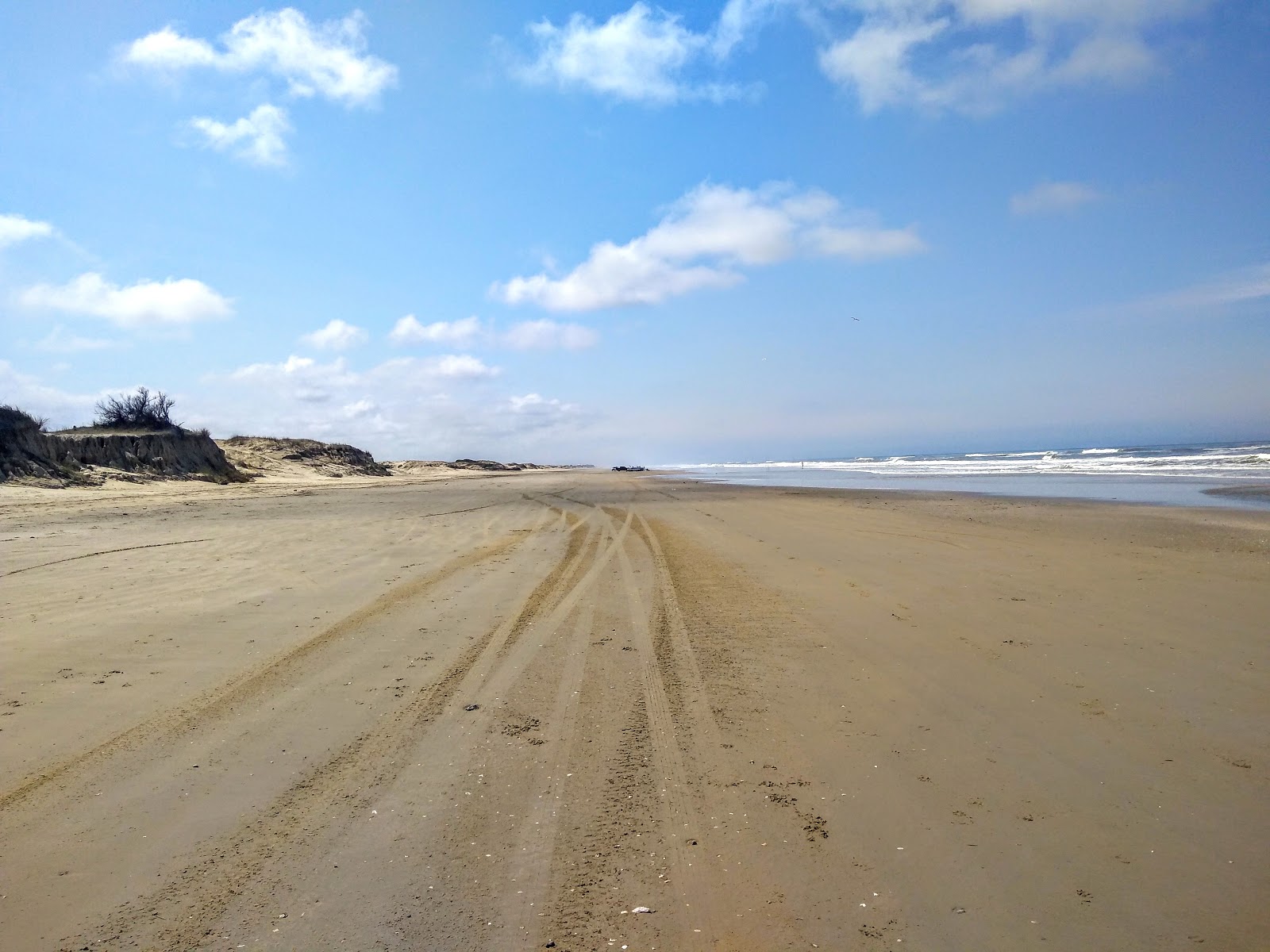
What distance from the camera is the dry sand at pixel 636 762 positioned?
250 cm

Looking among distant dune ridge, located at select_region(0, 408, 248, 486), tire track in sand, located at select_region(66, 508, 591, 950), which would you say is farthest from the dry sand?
distant dune ridge, located at select_region(0, 408, 248, 486)

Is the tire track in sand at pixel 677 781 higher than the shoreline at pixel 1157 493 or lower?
lower

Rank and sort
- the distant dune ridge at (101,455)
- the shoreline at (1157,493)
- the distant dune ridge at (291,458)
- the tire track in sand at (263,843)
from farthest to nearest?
the distant dune ridge at (291,458) → the distant dune ridge at (101,455) → the shoreline at (1157,493) → the tire track in sand at (263,843)

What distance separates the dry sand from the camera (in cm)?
250

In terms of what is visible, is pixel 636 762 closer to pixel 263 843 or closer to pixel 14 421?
pixel 263 843

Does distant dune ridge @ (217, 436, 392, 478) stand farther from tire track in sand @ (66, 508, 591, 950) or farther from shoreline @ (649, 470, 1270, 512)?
tire track in sand @ (66, 508, 591, 950)

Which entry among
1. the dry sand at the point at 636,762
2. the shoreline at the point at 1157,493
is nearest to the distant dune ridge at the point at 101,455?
the dry sand at the point at 636,762

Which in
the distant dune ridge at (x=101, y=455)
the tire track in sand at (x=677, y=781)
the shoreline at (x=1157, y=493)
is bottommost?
the tire track in sand at (x=677, y=781)

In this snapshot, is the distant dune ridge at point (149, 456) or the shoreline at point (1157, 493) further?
the distant dune ridge at point (149, 456)

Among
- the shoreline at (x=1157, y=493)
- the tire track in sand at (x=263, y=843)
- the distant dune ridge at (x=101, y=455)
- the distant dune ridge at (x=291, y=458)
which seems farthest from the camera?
the distant dune ridge at (x=291, y=458)

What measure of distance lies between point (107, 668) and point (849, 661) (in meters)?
5.54

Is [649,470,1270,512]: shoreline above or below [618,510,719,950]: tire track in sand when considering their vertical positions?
above

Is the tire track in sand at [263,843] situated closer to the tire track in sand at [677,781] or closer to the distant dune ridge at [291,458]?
the tire track in sand at [677,781]

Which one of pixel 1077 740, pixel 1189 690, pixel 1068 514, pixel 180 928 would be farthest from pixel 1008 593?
pixel 1068 514
